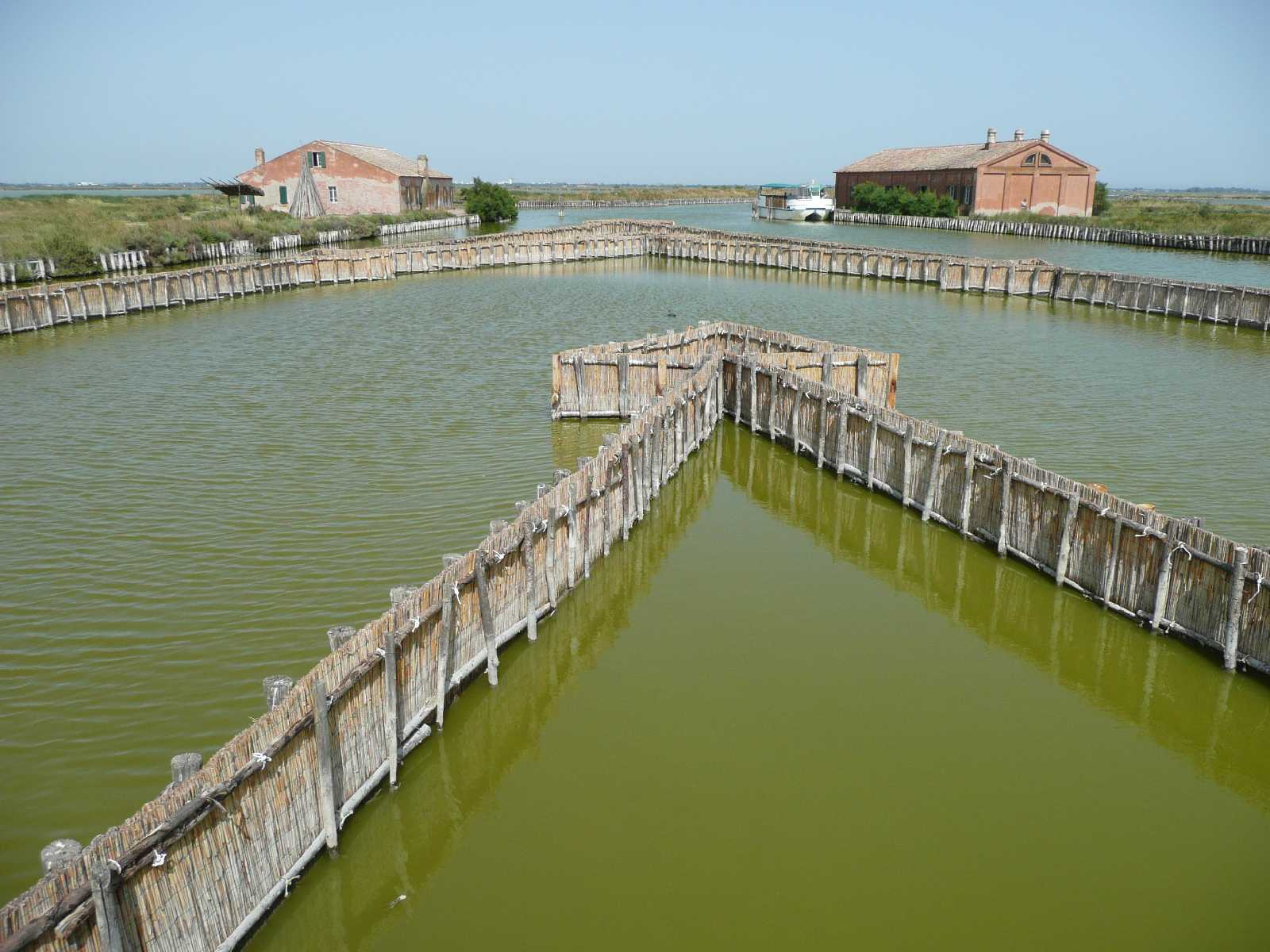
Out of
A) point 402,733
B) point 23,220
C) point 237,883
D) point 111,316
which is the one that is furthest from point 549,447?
point 23,220

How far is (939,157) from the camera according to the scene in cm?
9581

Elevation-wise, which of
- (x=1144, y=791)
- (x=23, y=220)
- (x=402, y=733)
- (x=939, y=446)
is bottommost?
(x=1144, y=791)

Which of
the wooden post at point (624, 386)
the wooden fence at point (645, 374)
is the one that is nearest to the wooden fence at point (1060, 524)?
the wooden fence at point (645, 374)

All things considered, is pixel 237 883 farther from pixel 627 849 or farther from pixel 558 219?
pixel 558 219

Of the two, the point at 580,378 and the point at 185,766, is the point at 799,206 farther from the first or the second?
the point at 185,766

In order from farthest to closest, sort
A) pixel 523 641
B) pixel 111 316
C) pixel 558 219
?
pixel 558 219 < pixel 111 316 < pixel 523 641

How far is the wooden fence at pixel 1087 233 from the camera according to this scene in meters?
66.0

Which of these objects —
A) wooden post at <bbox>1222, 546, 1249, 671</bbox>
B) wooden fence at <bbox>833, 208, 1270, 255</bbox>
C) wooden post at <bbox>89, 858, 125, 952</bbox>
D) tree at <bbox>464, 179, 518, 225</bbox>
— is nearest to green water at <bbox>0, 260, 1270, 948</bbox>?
wooden post at <bbox>1222, 546, 1249, 671</bbox>

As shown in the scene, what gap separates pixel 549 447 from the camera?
2008 cm

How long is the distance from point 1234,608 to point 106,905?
11835 mm

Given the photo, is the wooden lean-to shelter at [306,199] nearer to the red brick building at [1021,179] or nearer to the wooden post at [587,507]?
the red brick building at [1021,179]

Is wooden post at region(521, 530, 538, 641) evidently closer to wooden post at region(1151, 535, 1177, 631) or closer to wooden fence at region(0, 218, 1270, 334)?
wooden post at region(1151, 535, 1177, 631)

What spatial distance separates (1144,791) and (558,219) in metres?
109

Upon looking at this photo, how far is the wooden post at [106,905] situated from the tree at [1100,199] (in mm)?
102623
